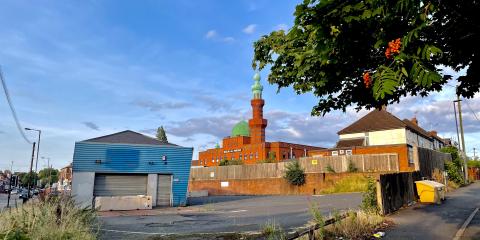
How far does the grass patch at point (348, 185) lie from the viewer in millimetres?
30775

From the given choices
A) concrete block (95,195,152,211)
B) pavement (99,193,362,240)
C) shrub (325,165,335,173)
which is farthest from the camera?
shrub (325,165,335,173)

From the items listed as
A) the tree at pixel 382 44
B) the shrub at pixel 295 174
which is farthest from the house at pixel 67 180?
the tree at pixel 382 44

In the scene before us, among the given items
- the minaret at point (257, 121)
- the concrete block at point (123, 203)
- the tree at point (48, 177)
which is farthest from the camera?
the tree at point (48, 177)

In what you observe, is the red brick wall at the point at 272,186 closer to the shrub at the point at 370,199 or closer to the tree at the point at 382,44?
the shrub at the point at 370,199

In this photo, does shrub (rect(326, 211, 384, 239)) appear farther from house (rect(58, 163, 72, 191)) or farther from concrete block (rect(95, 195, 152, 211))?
house (rect(58, 163, 72, 191))

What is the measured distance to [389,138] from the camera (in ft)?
146

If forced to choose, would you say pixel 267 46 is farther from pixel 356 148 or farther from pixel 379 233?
pixel 356 148

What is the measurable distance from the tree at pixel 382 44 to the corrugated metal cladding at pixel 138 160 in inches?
1018

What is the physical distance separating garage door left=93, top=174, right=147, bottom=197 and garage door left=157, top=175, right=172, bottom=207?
113 cm

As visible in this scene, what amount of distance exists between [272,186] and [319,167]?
526 centimetres

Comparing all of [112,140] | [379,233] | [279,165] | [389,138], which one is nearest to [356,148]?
[389,138]

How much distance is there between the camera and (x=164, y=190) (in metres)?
29.7

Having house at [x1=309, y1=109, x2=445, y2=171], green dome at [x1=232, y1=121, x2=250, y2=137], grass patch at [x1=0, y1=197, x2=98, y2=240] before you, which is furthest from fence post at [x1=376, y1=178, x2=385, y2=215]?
green dome at [x1=232, y1=121, x2=250, y2=137]

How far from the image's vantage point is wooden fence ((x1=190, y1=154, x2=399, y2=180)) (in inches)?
1297
